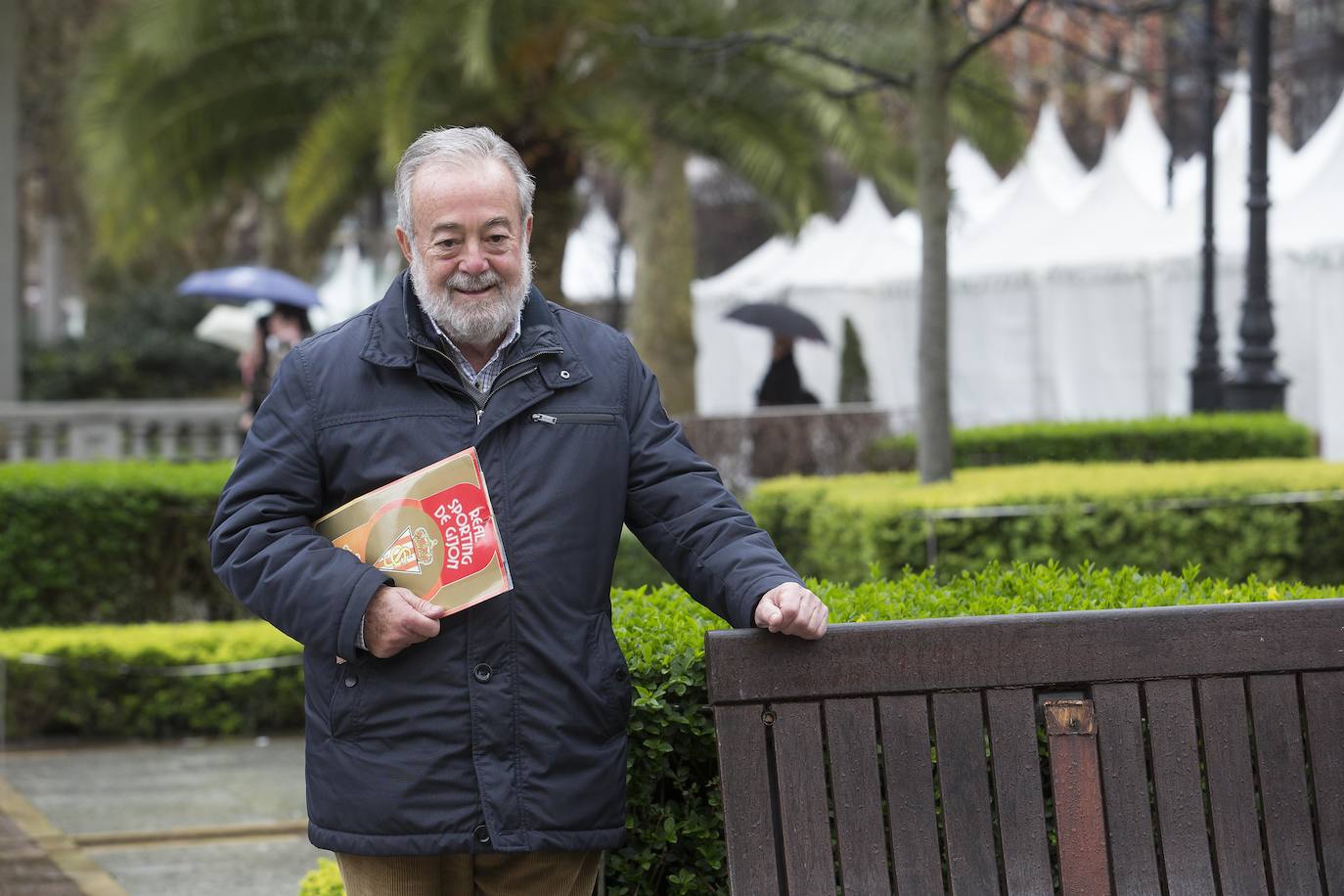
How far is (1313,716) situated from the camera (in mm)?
3160

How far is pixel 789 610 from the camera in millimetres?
2941

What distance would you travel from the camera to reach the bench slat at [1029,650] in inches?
121

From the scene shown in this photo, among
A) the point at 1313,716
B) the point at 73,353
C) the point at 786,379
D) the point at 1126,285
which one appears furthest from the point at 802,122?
the point at 1313,716

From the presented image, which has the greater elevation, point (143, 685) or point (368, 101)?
point (368, 101)

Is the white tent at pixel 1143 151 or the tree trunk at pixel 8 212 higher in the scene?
the white tent at pixel 1143 151

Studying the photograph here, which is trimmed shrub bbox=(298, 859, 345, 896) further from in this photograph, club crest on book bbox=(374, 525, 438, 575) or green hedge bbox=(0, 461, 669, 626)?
green hedge bbox=(0, 461, 669, 626)

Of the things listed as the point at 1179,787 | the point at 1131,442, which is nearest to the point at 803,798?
the point at 1179,787

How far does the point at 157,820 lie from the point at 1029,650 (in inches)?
178

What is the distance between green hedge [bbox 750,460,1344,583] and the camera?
788 cm

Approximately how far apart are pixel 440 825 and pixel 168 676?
19.5ft

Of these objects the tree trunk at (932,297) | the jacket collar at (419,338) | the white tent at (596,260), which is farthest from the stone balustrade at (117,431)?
the white tent at (596,260)

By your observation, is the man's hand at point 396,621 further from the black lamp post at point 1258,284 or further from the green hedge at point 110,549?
the black lamp post at point 1258,284

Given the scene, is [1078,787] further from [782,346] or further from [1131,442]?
[782,346]

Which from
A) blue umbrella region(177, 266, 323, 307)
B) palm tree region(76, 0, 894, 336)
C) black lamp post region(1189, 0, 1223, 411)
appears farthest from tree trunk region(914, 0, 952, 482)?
black lamp post region(1189, 0, 1223, 411)
